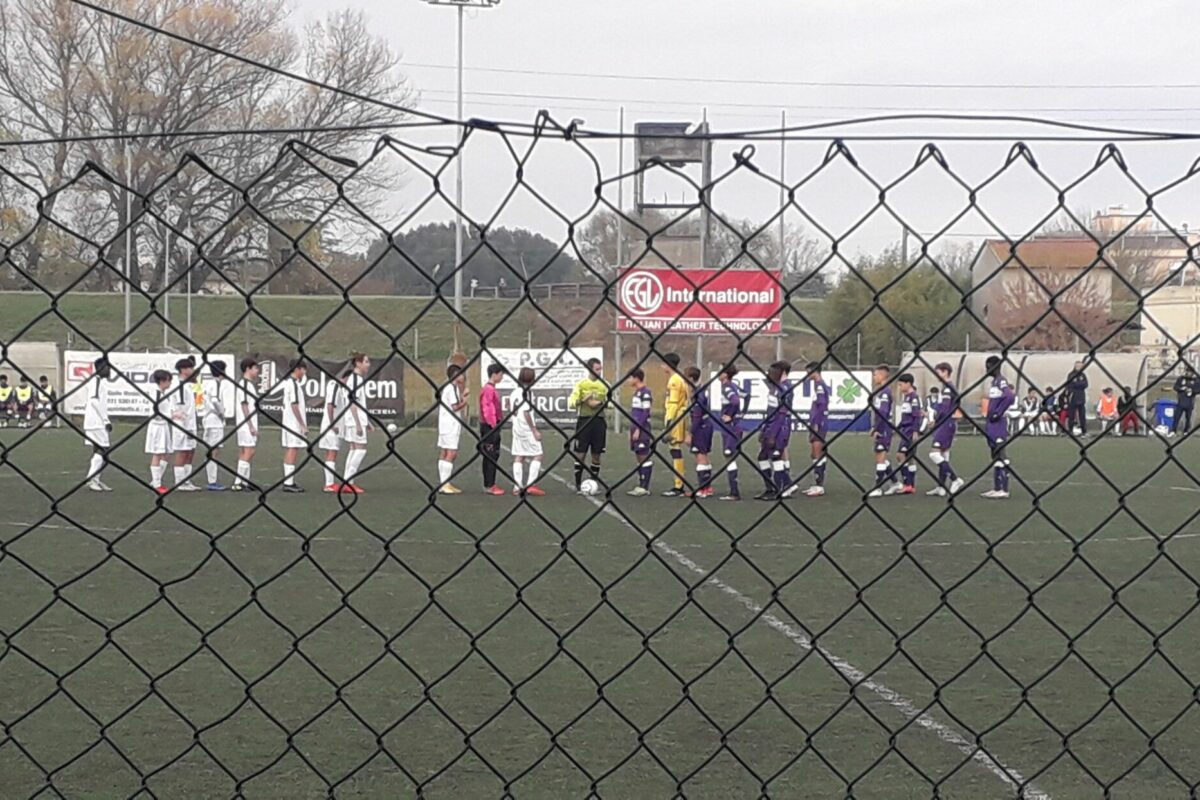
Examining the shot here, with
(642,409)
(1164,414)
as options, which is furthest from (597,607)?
(1164,414)

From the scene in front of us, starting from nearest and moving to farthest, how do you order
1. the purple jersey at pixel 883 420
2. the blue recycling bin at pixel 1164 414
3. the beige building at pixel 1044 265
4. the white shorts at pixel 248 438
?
the beige building at pixel 1044 265 → the purple jersey at pixel 883 420 → the white shorts at pixel 248 438 → the blue recycling bin at pixel 1164 414

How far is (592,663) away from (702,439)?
31.8 ft

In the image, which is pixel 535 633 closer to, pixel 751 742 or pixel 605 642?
pixel 605 642

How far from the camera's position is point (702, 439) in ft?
56.7

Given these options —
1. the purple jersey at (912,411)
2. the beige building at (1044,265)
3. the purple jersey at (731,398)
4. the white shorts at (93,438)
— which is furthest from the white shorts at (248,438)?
the beige building at (1044,265)

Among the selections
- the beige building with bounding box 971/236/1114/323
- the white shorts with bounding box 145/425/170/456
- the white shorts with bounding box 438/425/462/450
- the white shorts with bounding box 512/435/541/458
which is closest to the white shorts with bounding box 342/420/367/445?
the white shorts with bounding box 438/425/462/450

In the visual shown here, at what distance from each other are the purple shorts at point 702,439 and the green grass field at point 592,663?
227 cm

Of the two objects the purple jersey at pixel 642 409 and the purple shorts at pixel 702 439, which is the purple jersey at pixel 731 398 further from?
the purple jersey at pixel 642 409

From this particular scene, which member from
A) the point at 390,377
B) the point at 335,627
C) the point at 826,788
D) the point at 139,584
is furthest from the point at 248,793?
the point at 390,377

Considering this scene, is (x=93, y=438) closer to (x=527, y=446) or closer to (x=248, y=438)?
(x=527, y=446)

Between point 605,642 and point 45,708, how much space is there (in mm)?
3103

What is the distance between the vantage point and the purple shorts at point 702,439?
16625 mm

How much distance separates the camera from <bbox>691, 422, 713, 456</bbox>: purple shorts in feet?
54.5

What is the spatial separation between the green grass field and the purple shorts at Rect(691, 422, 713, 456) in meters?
2.27
